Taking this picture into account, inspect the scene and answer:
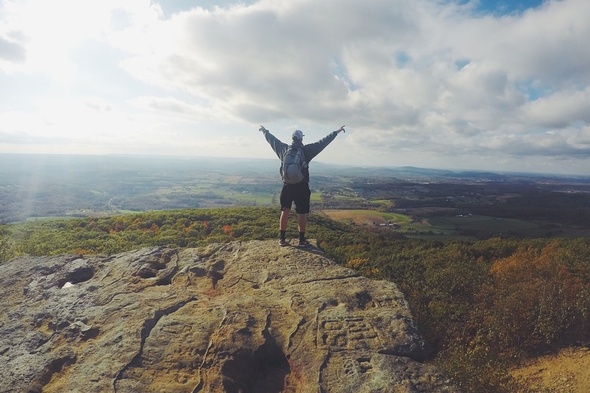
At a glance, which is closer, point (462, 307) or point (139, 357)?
point (139, 357)

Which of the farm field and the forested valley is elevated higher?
the forested valley

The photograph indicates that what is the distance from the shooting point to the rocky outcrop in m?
4.87

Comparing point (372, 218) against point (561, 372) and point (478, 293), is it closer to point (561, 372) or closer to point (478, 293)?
point (478, 293)

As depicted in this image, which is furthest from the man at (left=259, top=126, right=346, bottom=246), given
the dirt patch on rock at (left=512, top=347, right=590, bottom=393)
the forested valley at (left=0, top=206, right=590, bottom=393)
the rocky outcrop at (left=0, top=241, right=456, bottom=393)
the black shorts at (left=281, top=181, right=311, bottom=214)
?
the dirt patch on rock at (left=512, top=347, right=590, bottom=393)

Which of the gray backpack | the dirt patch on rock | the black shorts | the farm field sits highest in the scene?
the gray backpack

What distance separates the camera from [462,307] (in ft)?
28.3

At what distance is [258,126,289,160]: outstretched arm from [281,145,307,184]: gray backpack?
0.58 metres

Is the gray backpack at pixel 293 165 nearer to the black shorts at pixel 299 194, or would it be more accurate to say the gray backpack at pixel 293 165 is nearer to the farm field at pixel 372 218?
the black shorts at pixel 299 194

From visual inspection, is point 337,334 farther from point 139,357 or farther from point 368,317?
point 139,357

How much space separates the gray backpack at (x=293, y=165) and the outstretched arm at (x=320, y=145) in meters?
0.25

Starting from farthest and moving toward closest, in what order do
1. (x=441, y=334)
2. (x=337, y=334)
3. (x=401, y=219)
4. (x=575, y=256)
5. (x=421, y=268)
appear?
(x=401, y=219), (x=421, y=268), (x=575, y=256), (x=441, y=334), (x=337, y=334)

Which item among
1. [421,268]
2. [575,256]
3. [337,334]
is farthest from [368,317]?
[575,256]

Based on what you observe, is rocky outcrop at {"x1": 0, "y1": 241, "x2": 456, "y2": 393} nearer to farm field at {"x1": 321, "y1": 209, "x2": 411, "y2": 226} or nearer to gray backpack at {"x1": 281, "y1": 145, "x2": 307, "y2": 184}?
gray backpack at {"x1": 281, "y1": 145, "x2": 307, "y2": 184}

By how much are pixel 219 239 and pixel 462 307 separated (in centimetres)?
1241
